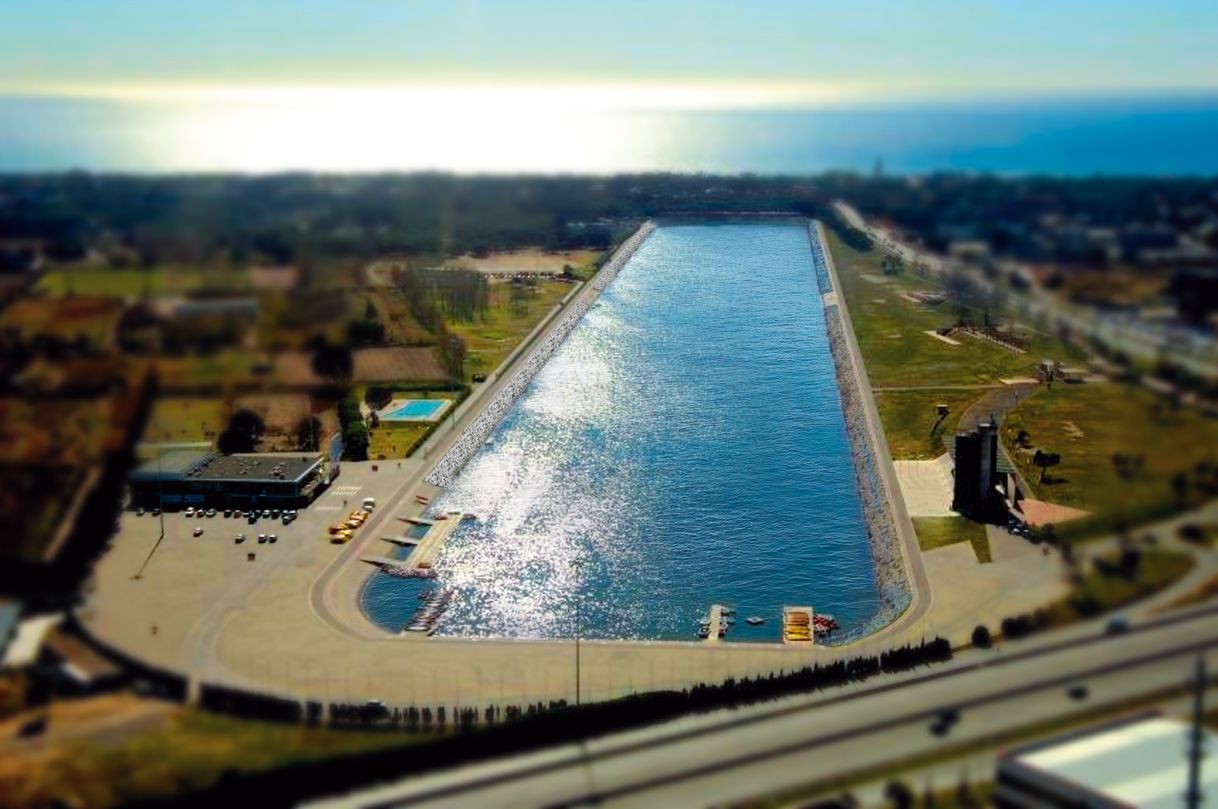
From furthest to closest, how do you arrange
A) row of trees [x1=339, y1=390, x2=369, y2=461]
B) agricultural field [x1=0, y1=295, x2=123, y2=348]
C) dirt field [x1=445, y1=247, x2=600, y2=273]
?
dirt field [x1=445, y1=247, x2=600, y2=273]
row of trees [x1=339, y1=390, x2=369, y2=461]
agricultural field [x1=0, y1=295, x2=123, y2=348]

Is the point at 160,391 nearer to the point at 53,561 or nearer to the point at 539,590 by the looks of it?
the point at 53,561

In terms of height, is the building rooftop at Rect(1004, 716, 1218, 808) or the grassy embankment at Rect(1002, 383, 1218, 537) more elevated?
the grassy embankment at Rect(1002, 383, 1218, 537)

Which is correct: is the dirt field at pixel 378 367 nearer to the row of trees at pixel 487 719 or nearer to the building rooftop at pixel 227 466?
the building rooftop at pixel 227 466

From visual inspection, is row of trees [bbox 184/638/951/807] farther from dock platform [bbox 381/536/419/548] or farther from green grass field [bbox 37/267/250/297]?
dock platform [bbox 381/536/419/548]

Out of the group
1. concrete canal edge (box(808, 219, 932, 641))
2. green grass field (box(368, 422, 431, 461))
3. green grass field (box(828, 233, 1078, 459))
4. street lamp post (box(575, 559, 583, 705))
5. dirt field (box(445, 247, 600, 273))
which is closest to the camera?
street lamp post (box(575, 559, 583, 705))

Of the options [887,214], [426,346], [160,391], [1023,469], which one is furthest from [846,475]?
[160,391]

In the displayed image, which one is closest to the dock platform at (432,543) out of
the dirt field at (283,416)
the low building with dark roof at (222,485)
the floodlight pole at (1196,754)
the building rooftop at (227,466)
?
the low building with dark roof at (222,485)

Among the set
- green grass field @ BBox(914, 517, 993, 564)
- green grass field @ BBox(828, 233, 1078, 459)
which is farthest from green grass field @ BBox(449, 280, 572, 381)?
green grass field @ BBox(914, 517, 993, 564)
